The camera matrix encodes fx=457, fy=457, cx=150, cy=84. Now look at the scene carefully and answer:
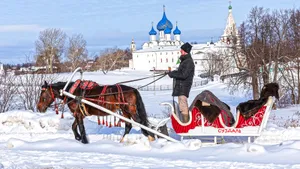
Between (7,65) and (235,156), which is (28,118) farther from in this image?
(7,65)

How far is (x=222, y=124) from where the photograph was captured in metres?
8.92

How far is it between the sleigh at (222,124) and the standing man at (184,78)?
7.5 inches

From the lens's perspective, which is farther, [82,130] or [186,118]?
[82,130]

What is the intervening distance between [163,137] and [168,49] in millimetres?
111454

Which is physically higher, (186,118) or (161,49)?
(161,49)

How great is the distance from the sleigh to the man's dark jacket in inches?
17.1

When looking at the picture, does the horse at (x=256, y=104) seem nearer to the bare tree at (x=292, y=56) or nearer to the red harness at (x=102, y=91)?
the red harness at (x=102, y=91)

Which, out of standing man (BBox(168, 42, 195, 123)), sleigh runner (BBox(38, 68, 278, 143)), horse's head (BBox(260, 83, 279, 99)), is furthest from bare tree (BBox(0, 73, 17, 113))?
horse's head (BBox(260, 83, 279, 99))

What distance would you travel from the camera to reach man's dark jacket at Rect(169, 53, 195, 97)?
9.08 metres

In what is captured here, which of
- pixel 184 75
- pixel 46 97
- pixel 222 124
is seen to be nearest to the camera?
pixel 222 124

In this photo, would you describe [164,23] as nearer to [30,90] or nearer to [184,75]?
[30,90]

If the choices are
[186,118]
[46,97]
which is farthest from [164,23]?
[186,118]

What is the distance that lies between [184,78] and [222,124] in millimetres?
1175

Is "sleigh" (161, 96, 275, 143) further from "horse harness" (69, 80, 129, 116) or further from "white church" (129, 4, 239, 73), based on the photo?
"white church" (129, 4, 239, 73)
